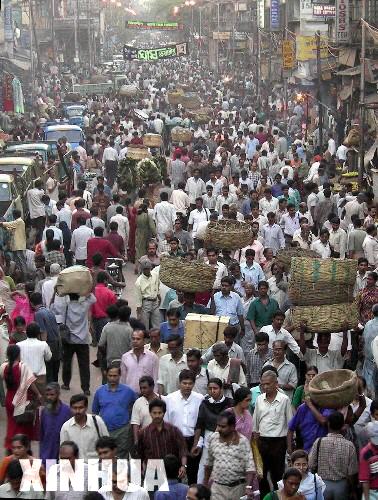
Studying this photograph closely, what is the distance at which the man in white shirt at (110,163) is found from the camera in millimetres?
28234

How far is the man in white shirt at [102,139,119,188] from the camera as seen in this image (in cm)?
2823

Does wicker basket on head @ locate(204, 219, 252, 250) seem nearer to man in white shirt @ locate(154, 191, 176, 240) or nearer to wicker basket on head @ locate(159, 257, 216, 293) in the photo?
wicker basket on head @ locate(159, 257, 216, 293)

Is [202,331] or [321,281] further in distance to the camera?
[321,281]

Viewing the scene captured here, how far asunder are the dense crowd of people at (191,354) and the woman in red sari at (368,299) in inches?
0.6

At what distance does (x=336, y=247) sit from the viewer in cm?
1741

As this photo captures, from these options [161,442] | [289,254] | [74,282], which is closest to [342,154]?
[289,254]

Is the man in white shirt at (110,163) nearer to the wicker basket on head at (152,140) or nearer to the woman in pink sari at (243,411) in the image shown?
the wicker basket on head at (152,140)

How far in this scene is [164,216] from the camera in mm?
19266

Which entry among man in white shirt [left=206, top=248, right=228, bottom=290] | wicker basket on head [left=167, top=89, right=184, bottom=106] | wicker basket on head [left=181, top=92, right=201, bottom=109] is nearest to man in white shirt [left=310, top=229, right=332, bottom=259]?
man in white shirt [left=206, top=248, right=228, bottom=290]

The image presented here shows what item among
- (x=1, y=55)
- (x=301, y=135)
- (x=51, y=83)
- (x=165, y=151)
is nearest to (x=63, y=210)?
(x=165, y=151)

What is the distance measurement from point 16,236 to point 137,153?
8.80 m

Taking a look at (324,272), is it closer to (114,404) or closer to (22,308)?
(114,404)

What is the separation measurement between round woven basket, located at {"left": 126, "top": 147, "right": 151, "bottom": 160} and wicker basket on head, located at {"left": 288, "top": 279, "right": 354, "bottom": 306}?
1352 cm

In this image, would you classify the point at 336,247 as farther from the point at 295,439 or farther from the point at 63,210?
the point at 295,439
